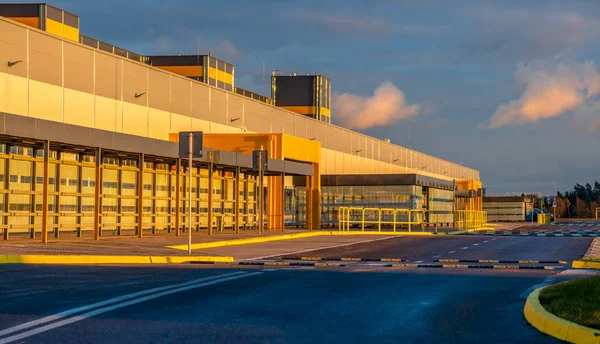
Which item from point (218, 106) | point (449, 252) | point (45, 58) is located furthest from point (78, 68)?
point (449, 252)

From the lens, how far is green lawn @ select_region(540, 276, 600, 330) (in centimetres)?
969

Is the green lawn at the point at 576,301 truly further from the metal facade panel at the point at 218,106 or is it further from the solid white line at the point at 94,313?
the metal facade panel at the point at 218,106

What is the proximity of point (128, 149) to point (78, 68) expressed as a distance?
24.5 ft

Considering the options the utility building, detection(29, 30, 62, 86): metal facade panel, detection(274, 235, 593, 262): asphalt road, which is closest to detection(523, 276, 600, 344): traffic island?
detection(274, 235, 593, 262): asphalt road

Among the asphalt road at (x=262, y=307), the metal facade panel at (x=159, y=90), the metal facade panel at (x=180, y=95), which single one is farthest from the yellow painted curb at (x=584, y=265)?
the metal facade panel at (x=180, y=95)

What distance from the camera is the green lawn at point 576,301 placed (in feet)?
31.8

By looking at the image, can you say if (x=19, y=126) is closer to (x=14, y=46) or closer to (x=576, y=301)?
(x=14, y=46)

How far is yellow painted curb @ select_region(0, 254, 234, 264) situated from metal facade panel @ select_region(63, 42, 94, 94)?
15.2 metres

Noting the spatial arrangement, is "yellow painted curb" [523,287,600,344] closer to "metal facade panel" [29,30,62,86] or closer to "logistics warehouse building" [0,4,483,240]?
"logistics warehouse building" [0,4,483,240]

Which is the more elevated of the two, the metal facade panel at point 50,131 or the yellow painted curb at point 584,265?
the metal facade panel at point 50,131

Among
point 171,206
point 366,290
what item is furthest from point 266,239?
point 366,290

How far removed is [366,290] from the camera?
14.5 m

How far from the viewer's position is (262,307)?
39.3ft

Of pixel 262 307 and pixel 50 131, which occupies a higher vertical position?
pixel 50 131
